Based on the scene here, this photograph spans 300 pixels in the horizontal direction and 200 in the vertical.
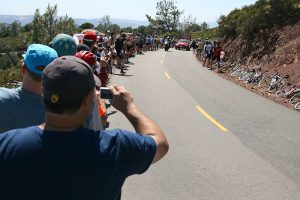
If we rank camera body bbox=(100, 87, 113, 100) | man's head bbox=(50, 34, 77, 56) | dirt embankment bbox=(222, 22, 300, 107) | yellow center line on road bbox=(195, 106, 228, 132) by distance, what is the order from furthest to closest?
dirt embankment bbox=(222, 22, 300, 107) → yellow center line on road bbox=(195, 106, 228, 132) → man's head bbox=(50, 34, 77, 56) → camera body bbox=(100, 87, 113, 100)

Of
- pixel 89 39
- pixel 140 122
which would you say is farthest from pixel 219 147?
pixel 140 122

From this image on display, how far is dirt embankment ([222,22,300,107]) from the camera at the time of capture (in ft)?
66.1

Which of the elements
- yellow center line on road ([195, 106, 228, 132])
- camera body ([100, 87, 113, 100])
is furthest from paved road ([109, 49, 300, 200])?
camera body ([100, 87, 113, 100])

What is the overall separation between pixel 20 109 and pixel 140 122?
4.51 ft

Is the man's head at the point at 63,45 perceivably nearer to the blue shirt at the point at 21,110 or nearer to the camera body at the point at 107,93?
the blue shirt at the point at 21,110

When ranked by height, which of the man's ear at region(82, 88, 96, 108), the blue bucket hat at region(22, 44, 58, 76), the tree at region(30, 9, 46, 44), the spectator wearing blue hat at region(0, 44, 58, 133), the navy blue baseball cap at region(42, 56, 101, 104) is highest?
→ the navy blue baseball cap at region(42, 56, 101, 104)

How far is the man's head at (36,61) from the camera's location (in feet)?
10.6

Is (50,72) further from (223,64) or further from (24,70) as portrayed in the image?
(223,64)

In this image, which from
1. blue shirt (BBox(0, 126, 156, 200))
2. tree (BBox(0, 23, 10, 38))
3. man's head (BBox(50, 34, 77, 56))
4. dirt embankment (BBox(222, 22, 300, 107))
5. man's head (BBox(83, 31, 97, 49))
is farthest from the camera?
tree (BBox(0, 23, 10, 38))

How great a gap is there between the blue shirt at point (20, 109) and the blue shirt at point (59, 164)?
1.21 metres

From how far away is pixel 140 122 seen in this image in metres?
2.38

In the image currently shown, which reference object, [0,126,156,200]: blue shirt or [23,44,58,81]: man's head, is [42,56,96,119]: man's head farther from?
[23,44,58,81]: man's head

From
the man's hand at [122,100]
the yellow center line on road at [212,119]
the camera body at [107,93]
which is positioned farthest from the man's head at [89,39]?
the man's hand at [122,100]

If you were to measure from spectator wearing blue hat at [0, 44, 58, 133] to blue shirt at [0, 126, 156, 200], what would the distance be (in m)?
1.21
